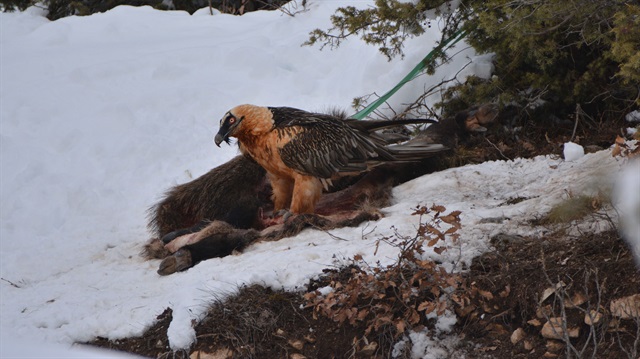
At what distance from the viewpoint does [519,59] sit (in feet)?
25.4

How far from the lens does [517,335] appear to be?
14.6 ft

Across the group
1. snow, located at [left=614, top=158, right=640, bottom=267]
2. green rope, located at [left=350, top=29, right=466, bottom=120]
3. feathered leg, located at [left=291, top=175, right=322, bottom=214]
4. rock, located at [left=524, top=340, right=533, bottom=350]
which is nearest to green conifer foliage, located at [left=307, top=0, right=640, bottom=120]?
green rope, located at [left=350, top=29, right=466, bottom=120]

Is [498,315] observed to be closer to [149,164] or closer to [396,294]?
[396,294]

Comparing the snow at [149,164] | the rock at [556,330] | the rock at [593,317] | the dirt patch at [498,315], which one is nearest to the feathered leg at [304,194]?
the snow at [149,164]

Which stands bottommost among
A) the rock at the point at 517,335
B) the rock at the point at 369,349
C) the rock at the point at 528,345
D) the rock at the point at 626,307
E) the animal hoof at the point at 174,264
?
the rock at the point at 528,345

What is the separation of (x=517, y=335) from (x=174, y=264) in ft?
8.22

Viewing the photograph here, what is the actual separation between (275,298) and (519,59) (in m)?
3.84

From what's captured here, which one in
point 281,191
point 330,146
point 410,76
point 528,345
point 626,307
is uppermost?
point 330,146

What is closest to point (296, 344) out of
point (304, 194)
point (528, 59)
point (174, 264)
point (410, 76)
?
point (174, 264)

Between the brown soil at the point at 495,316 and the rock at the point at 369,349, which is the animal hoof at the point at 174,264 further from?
the rock at the point at 369,349

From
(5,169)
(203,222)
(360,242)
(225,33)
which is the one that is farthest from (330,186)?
(225,33)

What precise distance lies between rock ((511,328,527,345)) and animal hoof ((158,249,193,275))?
243cm

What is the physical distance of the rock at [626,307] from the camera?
4.25 metres

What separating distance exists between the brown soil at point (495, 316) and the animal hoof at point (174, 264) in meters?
0.73
